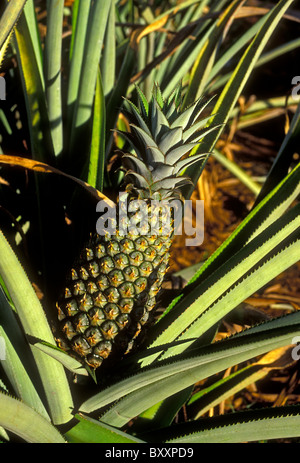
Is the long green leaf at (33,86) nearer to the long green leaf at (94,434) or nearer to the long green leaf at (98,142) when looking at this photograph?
the long green leaf at (98,142)

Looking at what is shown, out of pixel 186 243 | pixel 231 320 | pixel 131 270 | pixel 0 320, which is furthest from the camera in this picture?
pixel 186 243

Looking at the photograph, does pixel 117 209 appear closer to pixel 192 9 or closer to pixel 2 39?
pixel 2 39

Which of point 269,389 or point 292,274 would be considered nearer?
point 269,389

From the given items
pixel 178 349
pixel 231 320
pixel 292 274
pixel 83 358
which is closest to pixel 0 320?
pixel 83 358

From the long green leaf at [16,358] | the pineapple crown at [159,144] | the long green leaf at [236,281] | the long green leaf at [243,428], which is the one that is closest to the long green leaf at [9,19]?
the pineapple crown at [159,144]

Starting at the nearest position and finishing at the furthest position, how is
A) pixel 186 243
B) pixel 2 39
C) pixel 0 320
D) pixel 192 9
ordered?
pixel 2 39 < pixel 0 320 < pixel 192 9 < pixel 186 243

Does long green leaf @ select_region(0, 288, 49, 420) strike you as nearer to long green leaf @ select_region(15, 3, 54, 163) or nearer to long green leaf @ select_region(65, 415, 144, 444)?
long green leaf @ select_region(65, 415, 144, 444)

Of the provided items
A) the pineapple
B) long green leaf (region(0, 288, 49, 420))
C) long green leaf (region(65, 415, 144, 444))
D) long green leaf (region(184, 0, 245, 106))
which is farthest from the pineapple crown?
long green leaf (region(65, 415, 144, 444))
